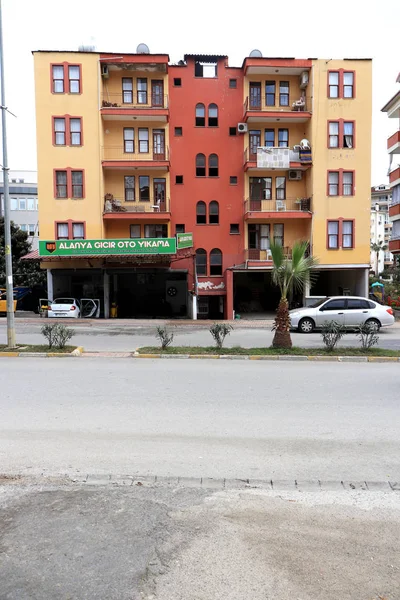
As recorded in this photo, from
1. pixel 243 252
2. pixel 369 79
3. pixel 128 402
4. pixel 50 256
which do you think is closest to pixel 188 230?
pixel 243 252

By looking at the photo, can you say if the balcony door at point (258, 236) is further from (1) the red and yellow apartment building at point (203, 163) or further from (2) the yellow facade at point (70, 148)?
(2) the yellow facade at point (70, 148)

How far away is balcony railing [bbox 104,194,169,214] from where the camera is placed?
1178 inches

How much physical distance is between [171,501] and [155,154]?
28.3 metres

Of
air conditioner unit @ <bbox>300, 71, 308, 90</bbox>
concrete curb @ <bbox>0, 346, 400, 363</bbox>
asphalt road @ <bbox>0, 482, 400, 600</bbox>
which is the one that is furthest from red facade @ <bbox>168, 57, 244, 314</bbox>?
asphalt road @ <bbox>0, 482, 400, 600</bbox>

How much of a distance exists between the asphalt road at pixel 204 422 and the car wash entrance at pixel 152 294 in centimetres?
2250

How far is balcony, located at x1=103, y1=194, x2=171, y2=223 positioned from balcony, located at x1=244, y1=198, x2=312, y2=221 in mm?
5454

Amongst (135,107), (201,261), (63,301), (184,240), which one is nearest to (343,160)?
(201,261)

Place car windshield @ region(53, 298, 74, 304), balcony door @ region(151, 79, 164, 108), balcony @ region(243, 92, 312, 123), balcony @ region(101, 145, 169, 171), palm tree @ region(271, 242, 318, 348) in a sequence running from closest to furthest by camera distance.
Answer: palm tree @ region(271, 242, 318, 348), car windshield @ region(53, 298, 74, 304), balcony @ region(101, 145, 169, 171), balcony @ region(243, 92, 312, 123), balcony door @ region(151, 79, 164, 108)

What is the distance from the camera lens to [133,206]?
100 ft

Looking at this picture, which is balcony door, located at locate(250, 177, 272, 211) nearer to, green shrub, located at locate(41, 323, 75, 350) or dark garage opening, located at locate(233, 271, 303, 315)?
dark garage opening, located at locate(233, 271, 303, 315)

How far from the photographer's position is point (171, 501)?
4125mm

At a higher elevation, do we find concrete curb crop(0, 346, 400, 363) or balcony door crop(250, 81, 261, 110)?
balcony door crop(250, 81, 261, 110)

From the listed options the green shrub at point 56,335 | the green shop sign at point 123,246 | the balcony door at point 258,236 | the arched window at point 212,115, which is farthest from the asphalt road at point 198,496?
the arched window at point 212,115

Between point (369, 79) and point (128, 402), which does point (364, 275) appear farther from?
point (128, 402)
